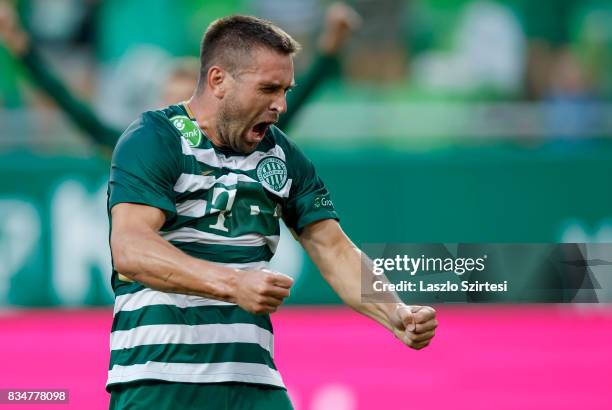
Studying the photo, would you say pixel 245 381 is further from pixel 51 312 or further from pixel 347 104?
pixel 347 104

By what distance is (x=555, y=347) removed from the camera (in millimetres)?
9859

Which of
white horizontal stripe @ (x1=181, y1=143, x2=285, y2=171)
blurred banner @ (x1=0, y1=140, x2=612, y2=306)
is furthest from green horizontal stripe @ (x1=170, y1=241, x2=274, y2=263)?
blurred banner @ (x1=0, y1=140, x2=612, y2=306)

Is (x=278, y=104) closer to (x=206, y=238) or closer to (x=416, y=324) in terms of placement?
(x=206, y=238)

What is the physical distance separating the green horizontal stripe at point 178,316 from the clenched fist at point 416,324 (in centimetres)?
54

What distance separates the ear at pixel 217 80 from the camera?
4477 millimetres

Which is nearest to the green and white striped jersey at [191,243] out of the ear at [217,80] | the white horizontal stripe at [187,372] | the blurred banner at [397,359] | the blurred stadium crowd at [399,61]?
the white horizontal stripe at [187,372]

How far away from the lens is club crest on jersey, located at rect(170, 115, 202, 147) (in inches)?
172

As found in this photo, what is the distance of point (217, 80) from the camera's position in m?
4.50

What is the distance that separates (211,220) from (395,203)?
25.7 ft

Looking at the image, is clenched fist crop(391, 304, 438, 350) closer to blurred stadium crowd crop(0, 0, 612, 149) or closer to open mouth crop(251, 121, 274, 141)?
open mouth crop(251, 121, 274, 141)

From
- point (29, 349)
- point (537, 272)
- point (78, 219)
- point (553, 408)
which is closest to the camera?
point (537, 272)

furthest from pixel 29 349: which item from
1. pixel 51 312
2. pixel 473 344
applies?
pixel 473 344

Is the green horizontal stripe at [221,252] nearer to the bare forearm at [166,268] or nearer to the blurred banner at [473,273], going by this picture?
the bare forearm at [166,268]

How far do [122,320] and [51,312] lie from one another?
769 cm
